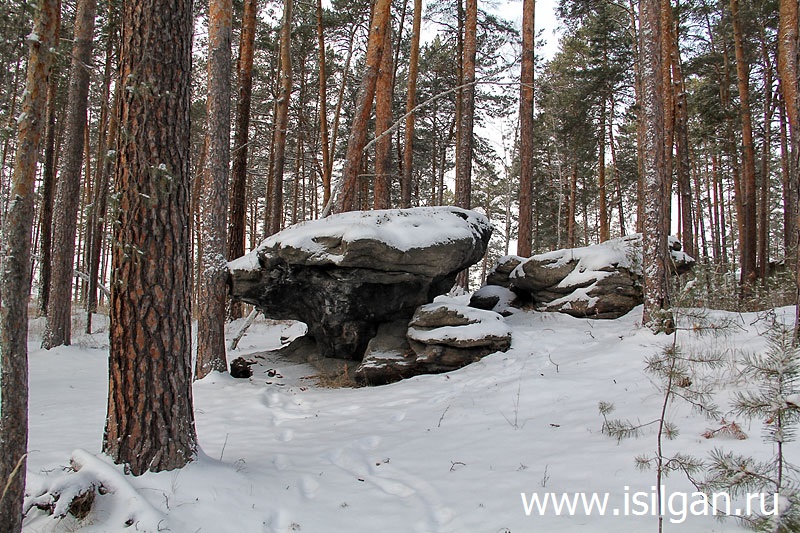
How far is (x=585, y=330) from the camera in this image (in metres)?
7.29

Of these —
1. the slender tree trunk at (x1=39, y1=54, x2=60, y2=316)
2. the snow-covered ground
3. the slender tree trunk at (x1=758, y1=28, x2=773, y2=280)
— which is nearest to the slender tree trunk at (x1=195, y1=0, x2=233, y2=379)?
the snow-covered ground

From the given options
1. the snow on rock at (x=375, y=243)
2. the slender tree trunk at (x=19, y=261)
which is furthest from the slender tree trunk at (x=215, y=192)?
the slender tree trunk at (x=19, y=261)

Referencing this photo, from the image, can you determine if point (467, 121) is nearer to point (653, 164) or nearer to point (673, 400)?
point (653, 164)

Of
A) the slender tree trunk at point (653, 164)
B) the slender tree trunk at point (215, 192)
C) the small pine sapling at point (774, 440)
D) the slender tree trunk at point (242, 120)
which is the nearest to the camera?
the small pine sapling at point (774, 440)

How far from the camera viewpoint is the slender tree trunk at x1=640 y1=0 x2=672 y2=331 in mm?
6367

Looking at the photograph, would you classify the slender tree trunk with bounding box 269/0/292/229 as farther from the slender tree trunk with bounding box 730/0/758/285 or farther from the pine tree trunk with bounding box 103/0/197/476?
the slender tree trunk with bounding box 730/0/758/285

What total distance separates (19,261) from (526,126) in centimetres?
1036

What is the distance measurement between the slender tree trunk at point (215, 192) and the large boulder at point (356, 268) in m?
0.63

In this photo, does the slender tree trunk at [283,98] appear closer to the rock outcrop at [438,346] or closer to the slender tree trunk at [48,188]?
the slender tree trunk at [48,188]

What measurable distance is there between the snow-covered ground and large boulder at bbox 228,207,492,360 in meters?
1.47

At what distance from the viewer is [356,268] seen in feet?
22.3

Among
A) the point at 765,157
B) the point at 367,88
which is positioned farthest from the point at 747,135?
the point at 367,88

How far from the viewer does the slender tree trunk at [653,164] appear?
637 cm

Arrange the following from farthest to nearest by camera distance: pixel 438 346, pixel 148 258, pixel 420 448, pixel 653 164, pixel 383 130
Result: pixel 383 130 → pixel 438 346 → pixel 653 164 → pixel 420 448 → pixel 148 258
